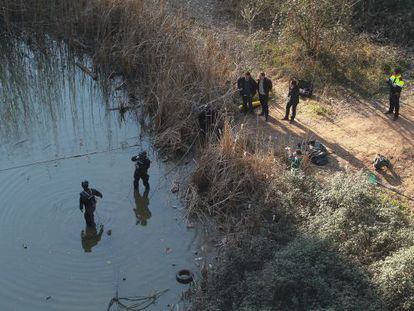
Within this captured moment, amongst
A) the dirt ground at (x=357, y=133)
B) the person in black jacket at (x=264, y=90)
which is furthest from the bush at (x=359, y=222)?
the person in black jacket at (x=264, y=90)

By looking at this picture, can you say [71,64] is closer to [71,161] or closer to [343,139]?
[71,161]

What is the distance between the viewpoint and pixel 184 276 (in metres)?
8.80

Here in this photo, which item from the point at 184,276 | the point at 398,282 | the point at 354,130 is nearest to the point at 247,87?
the point at 354,130

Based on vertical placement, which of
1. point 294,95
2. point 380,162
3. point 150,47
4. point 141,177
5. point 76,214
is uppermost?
point 150,47

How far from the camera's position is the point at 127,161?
1177cm

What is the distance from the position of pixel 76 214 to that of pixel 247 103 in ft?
16.1

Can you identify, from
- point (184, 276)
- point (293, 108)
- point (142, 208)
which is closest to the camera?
point (184, 276)

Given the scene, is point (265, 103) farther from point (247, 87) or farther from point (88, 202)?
point (88, 202)

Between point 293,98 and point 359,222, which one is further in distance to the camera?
point 293,98

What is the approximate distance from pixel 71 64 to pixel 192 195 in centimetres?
769

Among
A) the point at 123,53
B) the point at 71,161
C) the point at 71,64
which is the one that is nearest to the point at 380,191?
the point at 71,161

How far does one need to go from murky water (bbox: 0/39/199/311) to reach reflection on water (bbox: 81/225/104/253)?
2 cm

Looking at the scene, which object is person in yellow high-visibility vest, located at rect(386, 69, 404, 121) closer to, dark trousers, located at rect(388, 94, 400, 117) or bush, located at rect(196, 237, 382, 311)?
dark trousers, located at rect(388, 94, 400, 117)

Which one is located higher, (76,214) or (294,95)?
(294,95)
